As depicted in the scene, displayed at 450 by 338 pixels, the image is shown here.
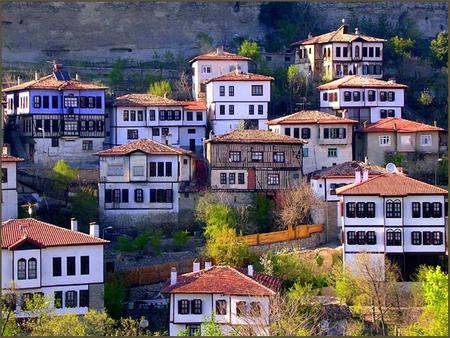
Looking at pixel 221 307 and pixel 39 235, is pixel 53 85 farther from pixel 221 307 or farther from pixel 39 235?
pixel 221 307

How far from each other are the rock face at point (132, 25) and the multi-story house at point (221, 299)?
90.2 feet

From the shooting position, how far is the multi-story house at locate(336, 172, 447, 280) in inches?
2130

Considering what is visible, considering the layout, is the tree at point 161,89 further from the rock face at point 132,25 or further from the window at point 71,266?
the window at point 71,266

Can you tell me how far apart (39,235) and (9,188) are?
16.7 feet

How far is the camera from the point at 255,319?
4875 cm

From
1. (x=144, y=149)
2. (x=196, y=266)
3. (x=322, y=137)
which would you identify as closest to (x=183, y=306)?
(x=196, y=266)

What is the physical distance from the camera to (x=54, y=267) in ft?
168

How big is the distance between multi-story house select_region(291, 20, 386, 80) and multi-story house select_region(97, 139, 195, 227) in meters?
14.0

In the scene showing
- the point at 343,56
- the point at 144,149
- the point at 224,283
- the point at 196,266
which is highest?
the point at 343,56

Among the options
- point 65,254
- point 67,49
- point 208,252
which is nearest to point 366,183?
point 208,252

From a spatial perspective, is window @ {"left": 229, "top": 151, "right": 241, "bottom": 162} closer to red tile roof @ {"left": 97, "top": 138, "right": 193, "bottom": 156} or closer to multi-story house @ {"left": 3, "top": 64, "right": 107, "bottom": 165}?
red tile roof @ {"left": 97, "top": 138, "right": 193, "bottom": 156}

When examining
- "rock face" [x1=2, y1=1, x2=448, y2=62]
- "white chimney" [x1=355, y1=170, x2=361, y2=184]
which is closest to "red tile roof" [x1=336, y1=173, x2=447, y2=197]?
"white chimney" [x1=355, y1=170, x2=361, y2=184]

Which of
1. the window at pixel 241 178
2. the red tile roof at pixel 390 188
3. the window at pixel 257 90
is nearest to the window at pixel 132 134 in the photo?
the window at pixel 257 90

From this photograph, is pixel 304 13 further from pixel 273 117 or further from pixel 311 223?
pixel 311 223
